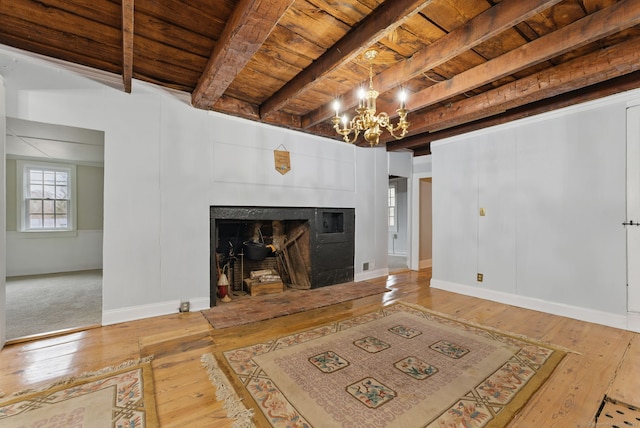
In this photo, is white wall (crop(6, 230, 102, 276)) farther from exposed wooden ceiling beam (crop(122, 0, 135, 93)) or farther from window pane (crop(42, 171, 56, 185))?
exposed wooden ceiling beam (crop(122, 0, 135, 93))

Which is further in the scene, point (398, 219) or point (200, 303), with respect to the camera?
point (398, 219)

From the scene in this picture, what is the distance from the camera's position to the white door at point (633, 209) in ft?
9.11

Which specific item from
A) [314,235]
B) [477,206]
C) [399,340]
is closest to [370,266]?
[314,235]

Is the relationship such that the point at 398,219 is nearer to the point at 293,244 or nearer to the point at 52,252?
the point at 293,244

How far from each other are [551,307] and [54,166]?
8530mm

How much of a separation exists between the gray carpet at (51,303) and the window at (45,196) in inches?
40.6

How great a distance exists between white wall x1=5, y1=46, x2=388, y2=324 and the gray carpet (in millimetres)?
511

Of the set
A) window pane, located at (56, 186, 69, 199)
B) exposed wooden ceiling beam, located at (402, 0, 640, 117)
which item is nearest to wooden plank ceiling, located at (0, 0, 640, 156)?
exposed wooden ceiling beam, located at (402, 0, 640, 117)

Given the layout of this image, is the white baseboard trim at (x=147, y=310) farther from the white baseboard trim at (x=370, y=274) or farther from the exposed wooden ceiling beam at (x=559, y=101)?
the exposed wooden ceiling beam at (x=559, y=101)

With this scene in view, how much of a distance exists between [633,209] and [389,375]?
10.2ft

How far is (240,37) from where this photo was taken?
1895 mm

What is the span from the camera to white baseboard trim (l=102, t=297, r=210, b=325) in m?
2.83

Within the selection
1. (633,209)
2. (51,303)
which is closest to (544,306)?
(633,209)

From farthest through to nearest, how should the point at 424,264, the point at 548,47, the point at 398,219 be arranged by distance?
1. the point at 398,219
2. the point at 424,264
3. the point at 548,47
